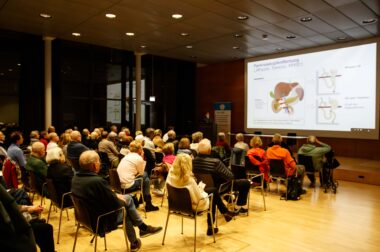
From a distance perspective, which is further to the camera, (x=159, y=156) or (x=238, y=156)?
(x=238, y=156)

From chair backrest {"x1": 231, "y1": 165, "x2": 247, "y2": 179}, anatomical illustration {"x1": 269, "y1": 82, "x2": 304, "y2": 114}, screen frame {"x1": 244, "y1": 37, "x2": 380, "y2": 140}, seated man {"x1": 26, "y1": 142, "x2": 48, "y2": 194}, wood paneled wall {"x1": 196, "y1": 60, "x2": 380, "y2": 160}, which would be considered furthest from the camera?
anatomical illustration {"x1": 269, "y1": 82, "x2": 304, "y2": 114}

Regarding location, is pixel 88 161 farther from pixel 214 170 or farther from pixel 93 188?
pixel 214 170

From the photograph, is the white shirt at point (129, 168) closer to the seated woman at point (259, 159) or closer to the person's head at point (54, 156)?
the person's head at point (54, 156)

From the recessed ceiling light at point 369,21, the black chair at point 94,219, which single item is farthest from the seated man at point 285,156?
the recessed ceiling light at point 369,21

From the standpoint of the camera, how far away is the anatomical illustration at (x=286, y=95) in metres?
11.0

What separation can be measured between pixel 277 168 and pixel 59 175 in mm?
3800

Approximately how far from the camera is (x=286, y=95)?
1136 centimetres

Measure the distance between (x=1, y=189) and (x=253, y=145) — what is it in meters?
4.65

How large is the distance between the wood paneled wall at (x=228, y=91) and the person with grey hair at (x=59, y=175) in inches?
359

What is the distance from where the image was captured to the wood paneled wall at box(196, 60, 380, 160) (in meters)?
10.4

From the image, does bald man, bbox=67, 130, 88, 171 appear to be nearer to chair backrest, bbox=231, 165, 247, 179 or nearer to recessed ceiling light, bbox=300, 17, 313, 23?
chair backrest, bbox=231, 165, 247, 179

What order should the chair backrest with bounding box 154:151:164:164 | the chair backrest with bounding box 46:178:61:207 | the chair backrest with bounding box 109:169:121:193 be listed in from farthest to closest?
the chair backrest with bounding box 154:151:164:164
the chair backrest with bounding box 109:169:121:193
the chair backrest with bounding box 46:178:61:207

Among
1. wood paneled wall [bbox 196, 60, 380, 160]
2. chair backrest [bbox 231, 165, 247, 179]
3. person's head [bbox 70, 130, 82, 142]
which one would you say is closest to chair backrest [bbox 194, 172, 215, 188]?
chair backrest [bbox 231, 165, 247, 179]

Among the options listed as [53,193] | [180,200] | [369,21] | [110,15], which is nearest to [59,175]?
[53,193]
